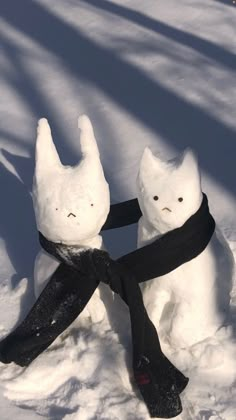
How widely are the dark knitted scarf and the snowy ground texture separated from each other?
0.16ft

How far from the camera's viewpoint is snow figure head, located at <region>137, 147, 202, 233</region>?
1696mm

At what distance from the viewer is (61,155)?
2.86 metres

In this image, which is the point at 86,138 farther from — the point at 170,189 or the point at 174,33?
the point at 174,33

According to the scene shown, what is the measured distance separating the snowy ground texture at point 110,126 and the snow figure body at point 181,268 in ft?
0.21

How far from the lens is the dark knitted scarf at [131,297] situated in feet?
5.66

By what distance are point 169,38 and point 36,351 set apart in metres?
2.29

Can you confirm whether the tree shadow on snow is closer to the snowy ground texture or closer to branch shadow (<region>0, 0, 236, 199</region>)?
the snowy ground texture

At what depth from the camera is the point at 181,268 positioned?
5.84 feet

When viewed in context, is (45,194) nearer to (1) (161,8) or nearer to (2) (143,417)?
(2) (143,417)

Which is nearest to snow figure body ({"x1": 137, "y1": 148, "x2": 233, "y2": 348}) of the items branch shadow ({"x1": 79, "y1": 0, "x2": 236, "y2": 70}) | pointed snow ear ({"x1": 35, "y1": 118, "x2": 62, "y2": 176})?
pointed snow ear ({"x1": 35, "y1": 118, "x2": 62, "y2": 176})

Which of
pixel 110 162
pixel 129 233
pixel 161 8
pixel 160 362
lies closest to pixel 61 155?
pixel 110 162

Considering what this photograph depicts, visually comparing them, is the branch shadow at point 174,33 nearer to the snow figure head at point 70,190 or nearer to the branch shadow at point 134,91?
the branch shadow at point 134,91

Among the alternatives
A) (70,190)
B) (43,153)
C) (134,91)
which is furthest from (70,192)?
(134,91)

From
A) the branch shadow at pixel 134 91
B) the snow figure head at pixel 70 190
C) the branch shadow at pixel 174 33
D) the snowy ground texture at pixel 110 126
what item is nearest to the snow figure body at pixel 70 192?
the snow figure head at pixel 70 190
